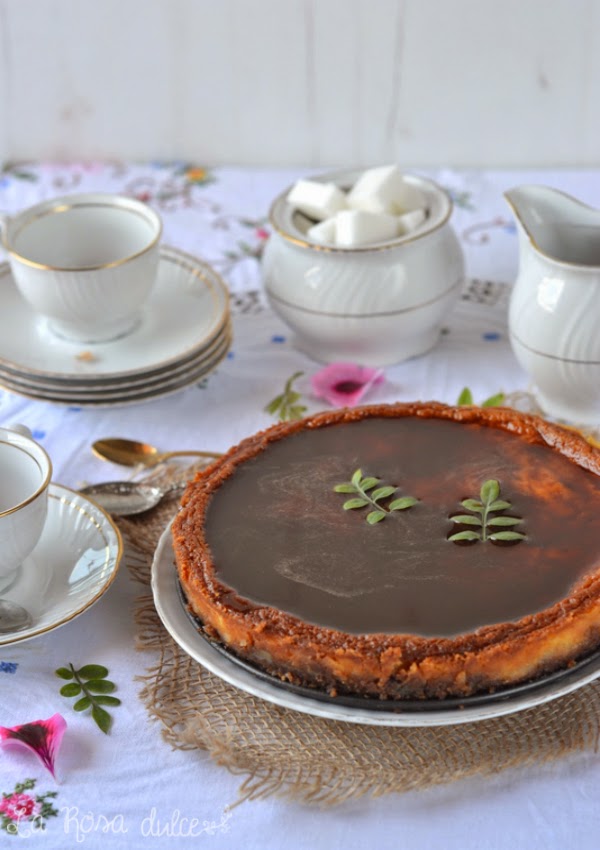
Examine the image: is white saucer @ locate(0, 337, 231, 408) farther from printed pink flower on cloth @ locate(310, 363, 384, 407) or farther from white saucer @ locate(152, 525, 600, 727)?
white saucer @ locate(152, 525, 600, 727)

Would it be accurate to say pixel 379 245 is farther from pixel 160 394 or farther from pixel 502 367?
pixel 160 394

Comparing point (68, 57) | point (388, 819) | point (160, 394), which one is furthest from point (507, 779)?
point (68, 57)

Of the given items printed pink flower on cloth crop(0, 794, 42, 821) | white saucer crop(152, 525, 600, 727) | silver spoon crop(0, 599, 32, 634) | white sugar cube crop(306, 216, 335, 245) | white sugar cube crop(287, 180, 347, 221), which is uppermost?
white sugar cube crop(287, 180, 347, 221)

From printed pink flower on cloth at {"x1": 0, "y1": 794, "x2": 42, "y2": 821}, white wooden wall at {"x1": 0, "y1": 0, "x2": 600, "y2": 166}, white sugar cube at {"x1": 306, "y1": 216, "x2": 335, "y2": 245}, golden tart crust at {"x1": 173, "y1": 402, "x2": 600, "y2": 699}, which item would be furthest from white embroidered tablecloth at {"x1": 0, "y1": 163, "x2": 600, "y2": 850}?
white wooden wall at {"x1": 0, "y1": 0, "x2": 600, "y2": 166}

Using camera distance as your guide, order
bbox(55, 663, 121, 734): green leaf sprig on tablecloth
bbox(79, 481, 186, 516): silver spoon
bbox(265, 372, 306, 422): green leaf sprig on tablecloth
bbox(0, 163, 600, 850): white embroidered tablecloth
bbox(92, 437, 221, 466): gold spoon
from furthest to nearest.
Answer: bbox(265, 372, 306, 422): green leaf sprig on tablecloth, bbox(92, 437, 221, 466): gold spoon, bbox(79, 481, 186, 516): silver spoon, bbox(55, 663, 121, 734): green leaf sprig on tablecloth, bbox(0, 163, 600, 850): white embroidered tablecloth

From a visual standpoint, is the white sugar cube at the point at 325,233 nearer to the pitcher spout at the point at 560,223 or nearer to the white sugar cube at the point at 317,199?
the white sugar cube at the point at 317,199

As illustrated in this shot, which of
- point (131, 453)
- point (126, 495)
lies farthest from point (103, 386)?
point (126, 495)
